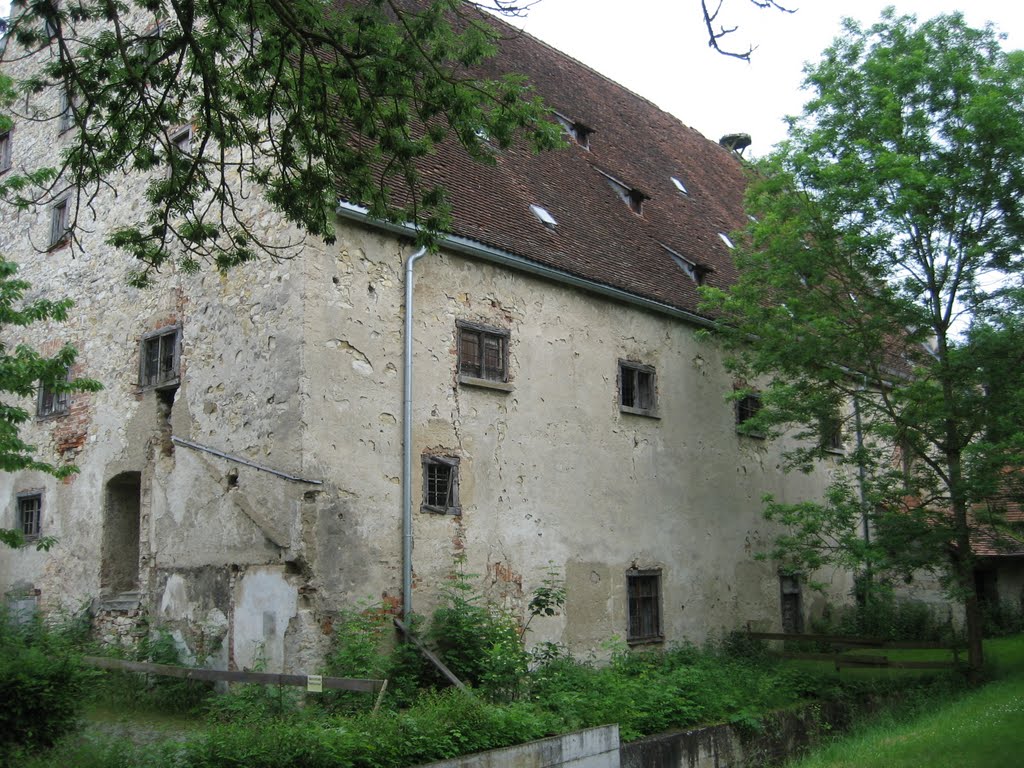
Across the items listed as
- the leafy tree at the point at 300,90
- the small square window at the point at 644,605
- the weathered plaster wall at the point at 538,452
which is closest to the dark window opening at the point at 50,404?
the weathered plaster wall at the point at 538,452

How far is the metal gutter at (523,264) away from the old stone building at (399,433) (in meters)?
0.05

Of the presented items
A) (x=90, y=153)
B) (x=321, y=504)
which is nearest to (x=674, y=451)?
(x=321, y=504)

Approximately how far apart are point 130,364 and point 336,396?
4.29 metres

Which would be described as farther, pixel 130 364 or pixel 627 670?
pixel 130 364

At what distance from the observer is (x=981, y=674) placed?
14.9m

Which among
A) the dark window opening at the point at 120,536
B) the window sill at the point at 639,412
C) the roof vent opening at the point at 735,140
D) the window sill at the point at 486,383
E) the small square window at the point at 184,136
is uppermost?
the roof vent opening at the point at 735,140

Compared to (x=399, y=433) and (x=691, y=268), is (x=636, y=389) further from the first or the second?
(x=399, y=433)

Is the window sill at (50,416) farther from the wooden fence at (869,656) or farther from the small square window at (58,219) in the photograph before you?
the wooden fence at (869,656)

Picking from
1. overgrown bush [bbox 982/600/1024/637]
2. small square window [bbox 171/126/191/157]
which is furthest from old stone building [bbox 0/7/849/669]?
overgrown bush [bbox 982/600/1024/637]

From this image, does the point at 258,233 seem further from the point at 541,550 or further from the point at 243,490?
the point at 541,550

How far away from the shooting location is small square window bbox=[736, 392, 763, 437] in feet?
58.1

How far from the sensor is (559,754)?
978 cm

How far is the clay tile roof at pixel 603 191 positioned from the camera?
1460 cm

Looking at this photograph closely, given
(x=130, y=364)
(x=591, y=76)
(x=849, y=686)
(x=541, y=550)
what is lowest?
(x=849, y=686)
